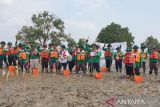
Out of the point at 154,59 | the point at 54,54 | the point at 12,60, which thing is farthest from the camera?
the point at 12,60

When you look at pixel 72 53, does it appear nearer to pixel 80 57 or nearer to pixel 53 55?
pixel 80 57

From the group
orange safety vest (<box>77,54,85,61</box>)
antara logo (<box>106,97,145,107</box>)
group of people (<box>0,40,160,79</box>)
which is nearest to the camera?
antara logo (<box>106,97,145,107</box>)

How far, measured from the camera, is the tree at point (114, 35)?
88000mm

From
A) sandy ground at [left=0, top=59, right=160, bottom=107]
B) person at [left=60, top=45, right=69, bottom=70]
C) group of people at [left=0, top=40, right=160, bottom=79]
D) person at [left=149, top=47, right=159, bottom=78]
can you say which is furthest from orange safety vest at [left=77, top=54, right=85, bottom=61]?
sandy ground at [left=0, top=59, right=160, bottom=107]

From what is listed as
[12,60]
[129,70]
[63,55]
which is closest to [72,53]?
[63,55]

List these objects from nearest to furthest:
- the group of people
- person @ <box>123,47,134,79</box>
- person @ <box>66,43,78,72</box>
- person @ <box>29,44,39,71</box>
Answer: person @ <box>123,47,134,79</box>, the group of people, person @ <box>29,44,39,71</box>, person @ <box>66,43,78,72</box>

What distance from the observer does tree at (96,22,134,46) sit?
289 ft

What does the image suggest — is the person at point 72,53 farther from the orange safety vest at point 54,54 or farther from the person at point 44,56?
the person at point 44,56

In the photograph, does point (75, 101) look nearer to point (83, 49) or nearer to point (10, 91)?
point (10, 91)

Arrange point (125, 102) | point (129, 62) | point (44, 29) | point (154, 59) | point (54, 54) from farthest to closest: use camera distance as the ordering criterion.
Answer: point (44, 29) < point (54, 54) < point (154, 59) < point (129, 62) < point (125, 102)

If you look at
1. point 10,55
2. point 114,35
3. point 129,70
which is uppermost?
point 114,35

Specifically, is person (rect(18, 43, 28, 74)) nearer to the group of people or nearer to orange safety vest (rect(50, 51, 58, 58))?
the group of people

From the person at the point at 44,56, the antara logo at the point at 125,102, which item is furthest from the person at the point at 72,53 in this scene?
the antara logo at the point at 125,102

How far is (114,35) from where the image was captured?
291 ft
